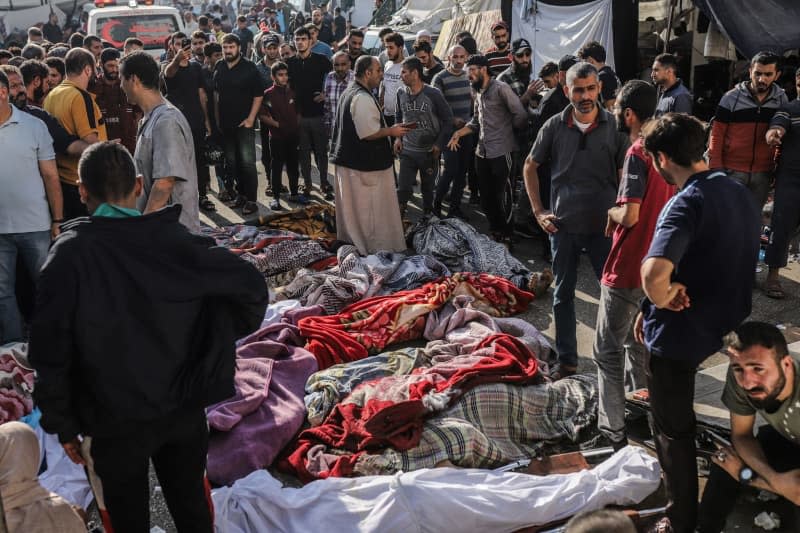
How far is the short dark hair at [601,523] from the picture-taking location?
2139mm

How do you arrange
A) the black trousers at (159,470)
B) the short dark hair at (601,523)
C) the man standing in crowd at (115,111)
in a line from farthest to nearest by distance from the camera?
the man standing in crowd at (115,111) → the black trousers at (159,470) → the short dark hair at (601,523)

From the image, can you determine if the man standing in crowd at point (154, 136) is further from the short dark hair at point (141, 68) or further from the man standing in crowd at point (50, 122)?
the man standing in crowd at point (50, 122)

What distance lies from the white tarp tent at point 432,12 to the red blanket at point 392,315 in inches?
459

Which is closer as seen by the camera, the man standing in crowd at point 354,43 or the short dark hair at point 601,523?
the short dark hair at point 601,523

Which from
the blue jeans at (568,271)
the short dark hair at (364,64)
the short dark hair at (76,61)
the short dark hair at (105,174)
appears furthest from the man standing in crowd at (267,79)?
the short dark hair at (105,174)

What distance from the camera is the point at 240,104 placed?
9148mm

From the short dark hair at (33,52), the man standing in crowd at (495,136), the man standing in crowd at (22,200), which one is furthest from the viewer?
the short dark hair at (33,52)

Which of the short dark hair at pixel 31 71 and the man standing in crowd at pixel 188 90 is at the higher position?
the short dark hair at pixel 31 71

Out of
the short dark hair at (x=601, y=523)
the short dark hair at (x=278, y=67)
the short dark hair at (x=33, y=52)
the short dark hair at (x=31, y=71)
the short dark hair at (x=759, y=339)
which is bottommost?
the short dark hair at (x=601, y=523)

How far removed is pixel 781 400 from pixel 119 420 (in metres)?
2.48

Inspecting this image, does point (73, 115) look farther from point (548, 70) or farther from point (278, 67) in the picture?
point (548, 70)

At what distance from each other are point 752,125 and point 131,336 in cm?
556

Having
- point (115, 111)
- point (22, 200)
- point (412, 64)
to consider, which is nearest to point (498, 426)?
point (22, 200)

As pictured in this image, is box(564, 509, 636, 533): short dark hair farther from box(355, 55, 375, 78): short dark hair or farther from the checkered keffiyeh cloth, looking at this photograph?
box(355, 55, 375, 78): short dark hair
